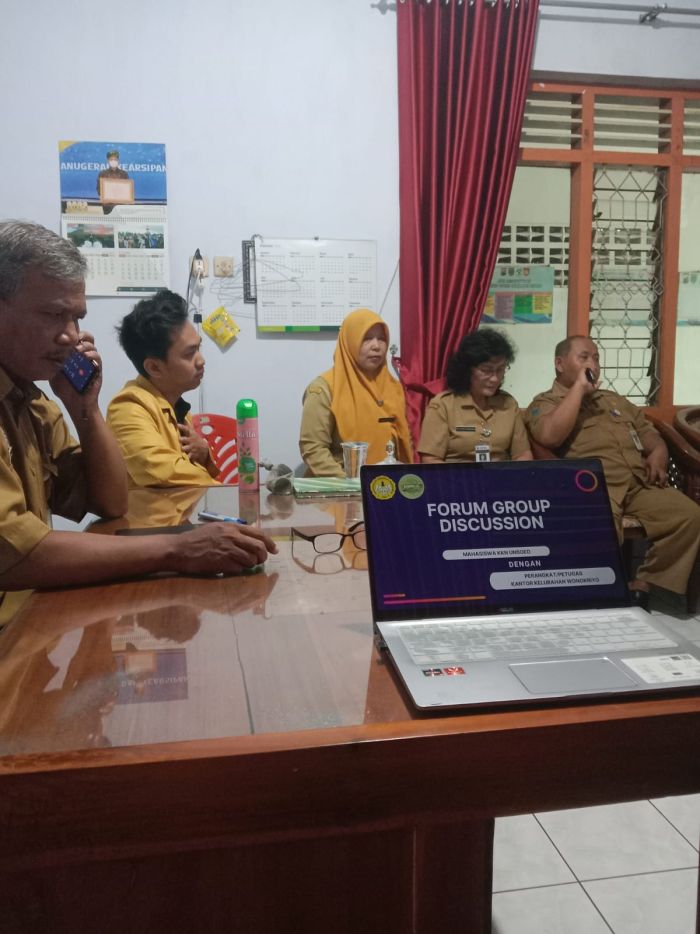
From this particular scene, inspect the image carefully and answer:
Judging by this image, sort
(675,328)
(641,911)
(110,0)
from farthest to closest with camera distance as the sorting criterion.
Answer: (675,328)
(110,0)
(641,911)

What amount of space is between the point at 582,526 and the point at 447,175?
301 cm

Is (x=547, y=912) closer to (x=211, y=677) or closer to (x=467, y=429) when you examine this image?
(x=211, y=677)

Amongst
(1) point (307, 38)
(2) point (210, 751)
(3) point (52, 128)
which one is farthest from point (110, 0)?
(2) point (210, 751)

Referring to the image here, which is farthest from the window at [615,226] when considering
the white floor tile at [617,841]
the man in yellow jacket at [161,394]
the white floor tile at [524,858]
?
the white floor tile at [524,858]

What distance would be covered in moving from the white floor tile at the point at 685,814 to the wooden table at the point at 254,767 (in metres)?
0.97

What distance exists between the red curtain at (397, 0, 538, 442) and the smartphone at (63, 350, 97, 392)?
2.19 m

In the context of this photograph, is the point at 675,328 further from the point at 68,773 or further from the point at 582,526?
the point at 68,773

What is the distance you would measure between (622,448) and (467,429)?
715 millimetres

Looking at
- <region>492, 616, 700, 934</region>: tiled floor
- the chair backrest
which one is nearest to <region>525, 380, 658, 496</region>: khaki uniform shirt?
the chair backrest

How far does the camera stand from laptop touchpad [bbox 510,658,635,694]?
0.69 metres

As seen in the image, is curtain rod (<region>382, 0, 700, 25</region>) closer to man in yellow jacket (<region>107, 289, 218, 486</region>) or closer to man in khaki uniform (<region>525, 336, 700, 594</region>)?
man in khaki uniform (<region>525, 336, 700, 594</region>)

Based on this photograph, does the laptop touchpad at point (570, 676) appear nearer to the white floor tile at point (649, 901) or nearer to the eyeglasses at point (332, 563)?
the eyeglasses at point (332, 563)

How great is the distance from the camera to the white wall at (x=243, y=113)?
3250mm

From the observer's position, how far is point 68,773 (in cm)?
58
